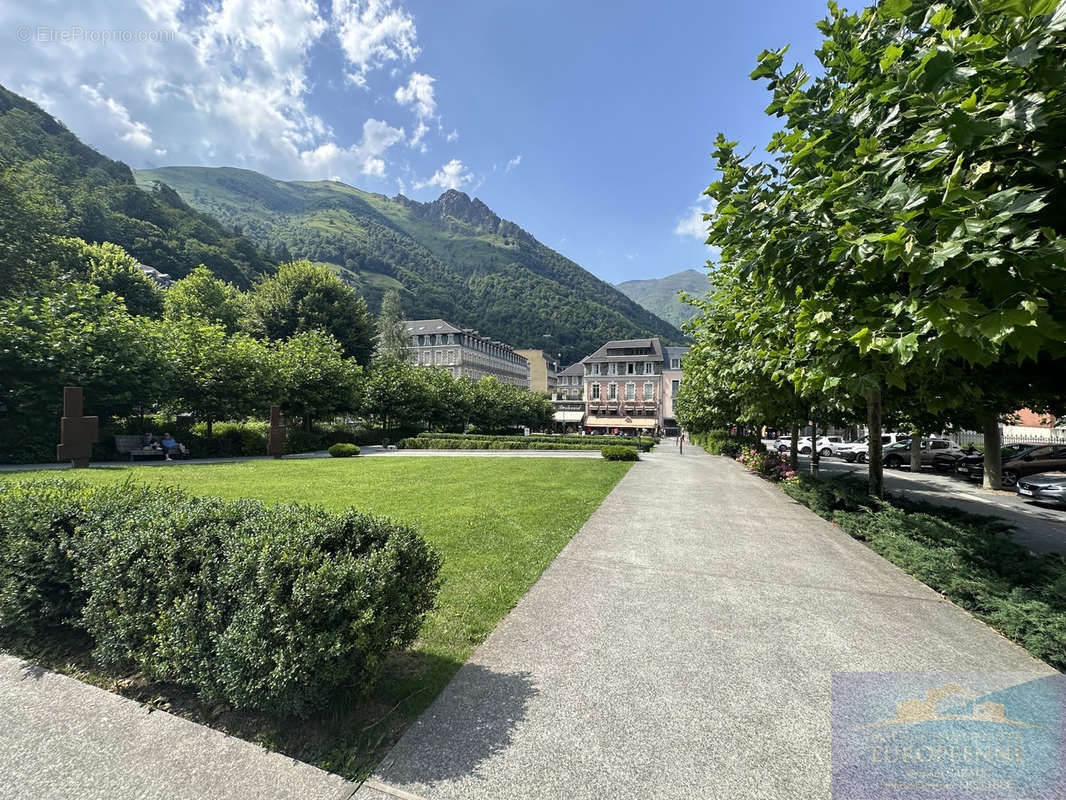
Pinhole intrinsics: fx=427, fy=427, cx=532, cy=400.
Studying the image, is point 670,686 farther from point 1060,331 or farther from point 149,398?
point 149,398

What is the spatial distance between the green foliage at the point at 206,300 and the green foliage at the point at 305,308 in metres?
3.75

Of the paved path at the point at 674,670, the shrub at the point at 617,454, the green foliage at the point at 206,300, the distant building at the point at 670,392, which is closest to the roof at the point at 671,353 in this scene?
the distant building at the point at 670,392

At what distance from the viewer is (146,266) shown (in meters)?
70.8

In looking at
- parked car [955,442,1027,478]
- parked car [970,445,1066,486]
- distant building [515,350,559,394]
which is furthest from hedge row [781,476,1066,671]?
distant building [515,350,559,394]

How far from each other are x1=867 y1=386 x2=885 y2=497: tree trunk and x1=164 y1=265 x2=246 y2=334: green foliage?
2111 inches

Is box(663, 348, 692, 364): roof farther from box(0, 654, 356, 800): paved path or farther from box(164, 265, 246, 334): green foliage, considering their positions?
box(0, 654, 356, 800): paved path

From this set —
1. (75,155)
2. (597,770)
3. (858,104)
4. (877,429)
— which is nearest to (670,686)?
(597,770)

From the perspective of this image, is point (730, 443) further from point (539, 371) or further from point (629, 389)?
point (539, 371)

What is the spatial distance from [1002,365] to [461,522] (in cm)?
829

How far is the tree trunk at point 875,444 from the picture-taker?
29.3ft

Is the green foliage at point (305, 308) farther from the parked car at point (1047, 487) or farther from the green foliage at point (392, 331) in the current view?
the parked car at point (1047, 487)

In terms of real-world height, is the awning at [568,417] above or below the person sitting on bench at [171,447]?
above

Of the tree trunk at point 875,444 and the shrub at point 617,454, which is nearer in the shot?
the tree trunk at point 875,444

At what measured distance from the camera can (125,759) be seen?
2582mm
